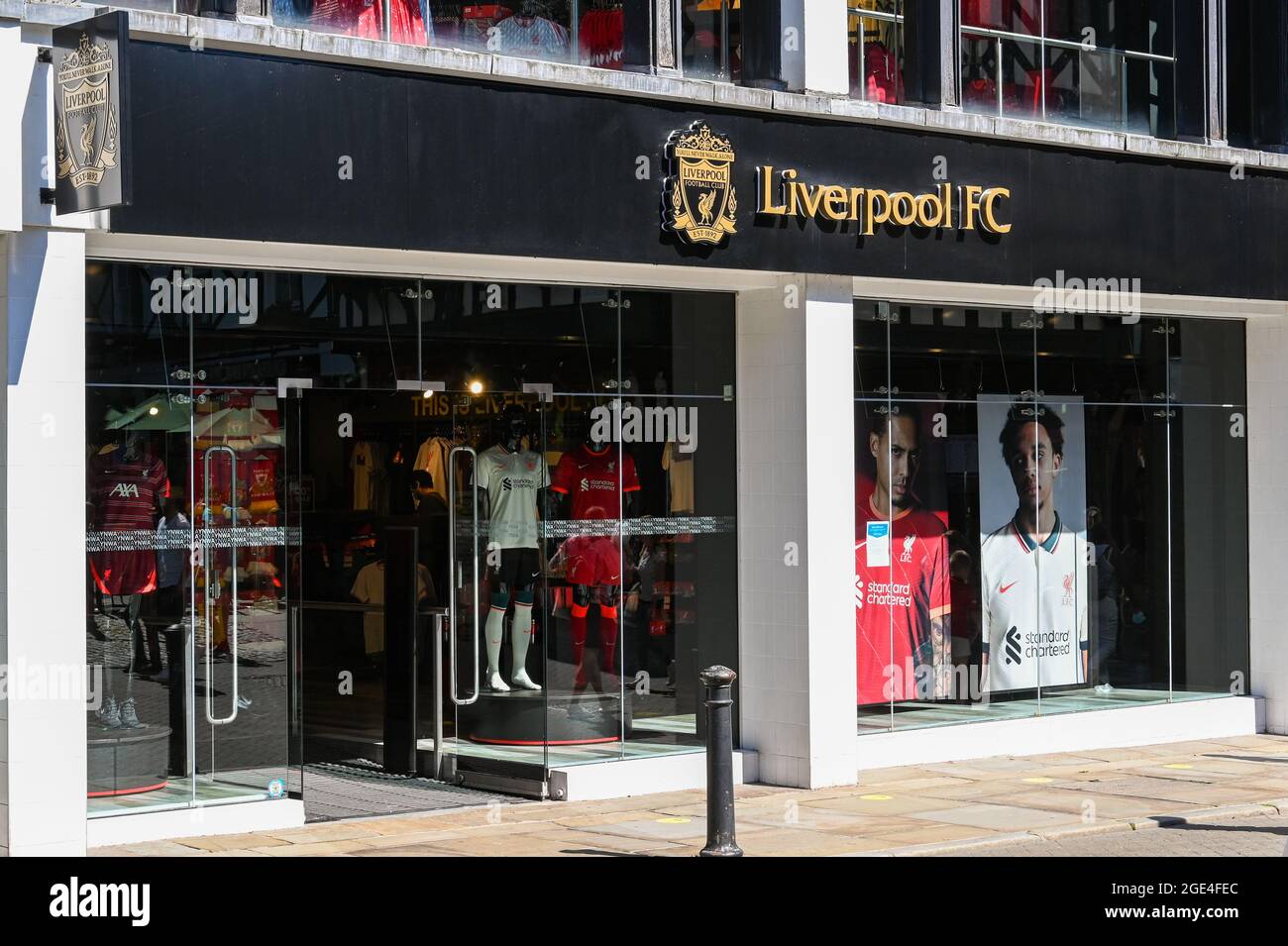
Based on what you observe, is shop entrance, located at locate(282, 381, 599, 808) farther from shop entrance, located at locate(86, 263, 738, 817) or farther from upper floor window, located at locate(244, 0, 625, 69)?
upper floor window, located at locate(244, 0, 625, 69)

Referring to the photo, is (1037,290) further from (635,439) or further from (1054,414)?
(635,439)

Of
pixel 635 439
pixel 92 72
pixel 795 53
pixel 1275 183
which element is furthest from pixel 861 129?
pixel 92 72

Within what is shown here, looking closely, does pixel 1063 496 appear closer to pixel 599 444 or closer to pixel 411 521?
pixel 599 444

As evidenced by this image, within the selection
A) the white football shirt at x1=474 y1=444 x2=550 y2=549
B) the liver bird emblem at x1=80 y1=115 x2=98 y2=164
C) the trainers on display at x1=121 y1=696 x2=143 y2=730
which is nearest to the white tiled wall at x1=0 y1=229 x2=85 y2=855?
the liver bird emblem at x1=80 y1=115 x2=98 y2=164

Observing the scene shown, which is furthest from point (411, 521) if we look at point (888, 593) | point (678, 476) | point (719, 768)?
point (719, 768)

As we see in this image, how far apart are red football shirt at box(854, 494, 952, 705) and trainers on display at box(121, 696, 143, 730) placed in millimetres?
5777

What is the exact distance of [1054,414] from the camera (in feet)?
50.6

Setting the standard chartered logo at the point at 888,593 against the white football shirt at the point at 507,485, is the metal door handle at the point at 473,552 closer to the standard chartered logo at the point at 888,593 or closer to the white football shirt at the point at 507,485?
the white football shirt at the point at 507,485

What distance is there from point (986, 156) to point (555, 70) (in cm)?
408

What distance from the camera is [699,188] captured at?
40.1ft

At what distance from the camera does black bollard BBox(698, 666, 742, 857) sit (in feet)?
31.3

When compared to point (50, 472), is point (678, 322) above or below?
above

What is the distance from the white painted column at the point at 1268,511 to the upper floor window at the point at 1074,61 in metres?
2.47
